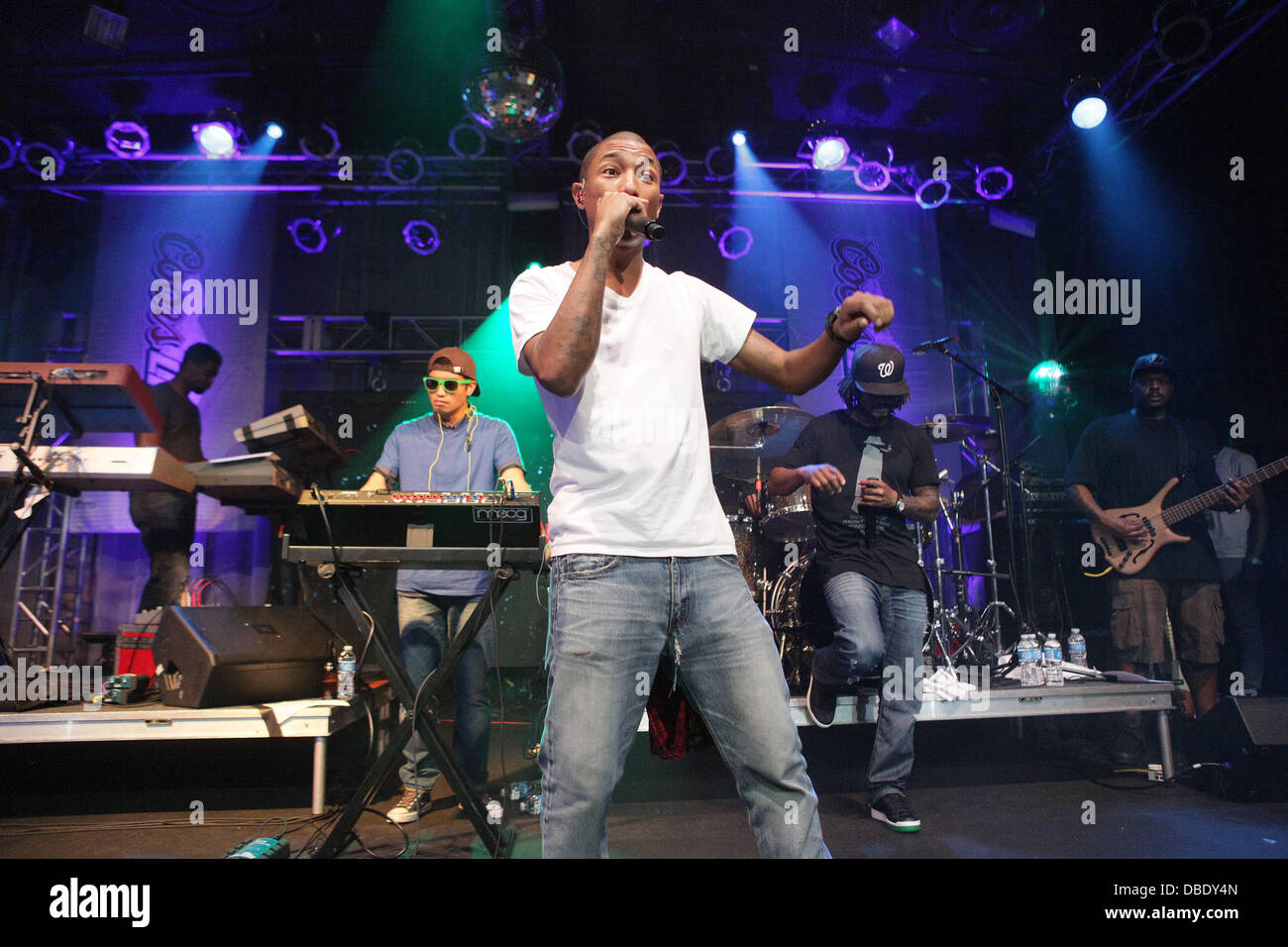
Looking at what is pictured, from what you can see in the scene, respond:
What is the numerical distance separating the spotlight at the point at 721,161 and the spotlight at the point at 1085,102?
3449 millimetres

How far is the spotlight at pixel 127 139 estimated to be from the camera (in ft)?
27.0

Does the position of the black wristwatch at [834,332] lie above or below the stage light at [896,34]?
below

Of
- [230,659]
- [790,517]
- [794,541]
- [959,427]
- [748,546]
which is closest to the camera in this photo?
[230,659]

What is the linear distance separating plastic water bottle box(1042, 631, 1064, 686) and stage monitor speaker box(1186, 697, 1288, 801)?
0.82 metres

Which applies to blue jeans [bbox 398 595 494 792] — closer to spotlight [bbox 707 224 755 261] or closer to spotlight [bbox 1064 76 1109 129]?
spotlight [bbox 707 224 755 261]

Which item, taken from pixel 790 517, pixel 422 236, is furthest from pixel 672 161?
pixel 790 517

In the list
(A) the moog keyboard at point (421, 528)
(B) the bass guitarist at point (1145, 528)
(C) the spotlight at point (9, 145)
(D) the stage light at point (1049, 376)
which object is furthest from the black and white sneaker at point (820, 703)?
(C) the spotlight at point (9, 145)

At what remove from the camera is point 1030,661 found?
4867mm

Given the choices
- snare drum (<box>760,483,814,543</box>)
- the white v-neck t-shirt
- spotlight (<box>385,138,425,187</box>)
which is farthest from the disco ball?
the white v-neck t-shirt

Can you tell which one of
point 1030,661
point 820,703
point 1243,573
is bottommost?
point 820,703

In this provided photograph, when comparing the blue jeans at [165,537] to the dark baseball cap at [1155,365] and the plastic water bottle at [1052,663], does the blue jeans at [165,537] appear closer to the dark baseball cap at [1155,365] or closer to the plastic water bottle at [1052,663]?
the plastic water bottle at [1052,663]

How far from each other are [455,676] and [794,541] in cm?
290

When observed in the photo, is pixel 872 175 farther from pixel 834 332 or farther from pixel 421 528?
pixel 834 332

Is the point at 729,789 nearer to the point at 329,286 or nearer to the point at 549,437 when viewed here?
the point at 549,437
